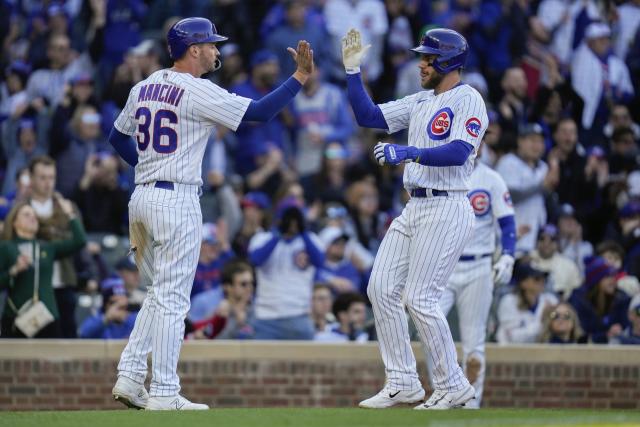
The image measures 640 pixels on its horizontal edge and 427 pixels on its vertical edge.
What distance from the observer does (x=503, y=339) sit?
1313cm

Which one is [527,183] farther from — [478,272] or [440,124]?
[440,124]

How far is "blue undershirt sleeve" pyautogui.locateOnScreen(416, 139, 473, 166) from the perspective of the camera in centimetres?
891

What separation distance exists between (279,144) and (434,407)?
24.4 ft

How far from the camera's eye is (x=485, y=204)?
37.4 feet

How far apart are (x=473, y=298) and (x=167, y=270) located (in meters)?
3.08

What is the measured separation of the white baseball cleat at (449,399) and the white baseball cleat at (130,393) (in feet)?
5.25

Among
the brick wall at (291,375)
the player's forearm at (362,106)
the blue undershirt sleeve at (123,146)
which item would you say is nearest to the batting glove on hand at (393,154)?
the player's forearm at (362,106)

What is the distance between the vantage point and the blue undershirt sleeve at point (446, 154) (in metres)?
8.91

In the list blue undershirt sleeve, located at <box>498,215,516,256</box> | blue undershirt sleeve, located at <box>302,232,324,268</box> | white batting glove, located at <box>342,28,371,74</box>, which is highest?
white batting glove, located at <box>342,28,371,74</box>

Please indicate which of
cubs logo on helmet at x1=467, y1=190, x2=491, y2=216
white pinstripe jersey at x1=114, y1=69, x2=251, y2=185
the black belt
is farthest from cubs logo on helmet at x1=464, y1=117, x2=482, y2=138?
cubs logo on helmet at x1=467, y1=190, x2=491, y2=216

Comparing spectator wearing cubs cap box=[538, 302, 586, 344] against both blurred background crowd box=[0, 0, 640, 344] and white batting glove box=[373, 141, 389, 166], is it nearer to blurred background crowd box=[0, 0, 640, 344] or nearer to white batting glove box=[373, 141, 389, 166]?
blurred background crowd box=[0, 0, 640, 344]

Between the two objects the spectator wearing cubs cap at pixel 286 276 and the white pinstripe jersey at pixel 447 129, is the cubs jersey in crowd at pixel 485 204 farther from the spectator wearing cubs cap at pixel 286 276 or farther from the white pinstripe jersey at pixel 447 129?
the spectator wearing cubs cap at pixel 286 276

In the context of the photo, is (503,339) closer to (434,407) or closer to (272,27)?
(434,407)

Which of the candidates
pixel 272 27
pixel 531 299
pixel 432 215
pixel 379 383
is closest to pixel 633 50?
pixel 272 27
